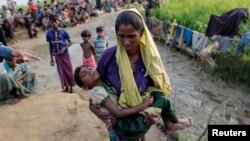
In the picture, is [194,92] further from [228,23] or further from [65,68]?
[65,68]

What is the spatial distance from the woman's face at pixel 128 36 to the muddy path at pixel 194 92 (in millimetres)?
2478

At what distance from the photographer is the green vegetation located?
302 inches

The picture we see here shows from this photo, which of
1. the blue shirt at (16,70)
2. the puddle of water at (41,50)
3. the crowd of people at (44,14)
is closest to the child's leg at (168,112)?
the blue shirt at (16,70)

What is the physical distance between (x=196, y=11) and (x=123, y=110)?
9.49 m

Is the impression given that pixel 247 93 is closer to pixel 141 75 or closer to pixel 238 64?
pixel 238 64

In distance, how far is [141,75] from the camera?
2.37m

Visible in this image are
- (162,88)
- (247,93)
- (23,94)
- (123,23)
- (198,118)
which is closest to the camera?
(123,23)

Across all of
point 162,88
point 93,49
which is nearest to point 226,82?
point 93,49

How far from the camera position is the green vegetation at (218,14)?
25.2 ft

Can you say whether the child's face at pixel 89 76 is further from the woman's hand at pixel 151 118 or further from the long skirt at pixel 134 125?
the woman's hand at pixel 151 118

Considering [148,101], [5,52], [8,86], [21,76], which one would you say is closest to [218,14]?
[21,76]

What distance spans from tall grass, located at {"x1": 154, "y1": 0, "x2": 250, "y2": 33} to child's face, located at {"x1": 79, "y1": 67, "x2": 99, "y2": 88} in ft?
26.2

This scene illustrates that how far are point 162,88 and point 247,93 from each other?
5.37 metres

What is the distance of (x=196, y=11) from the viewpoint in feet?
37.0
